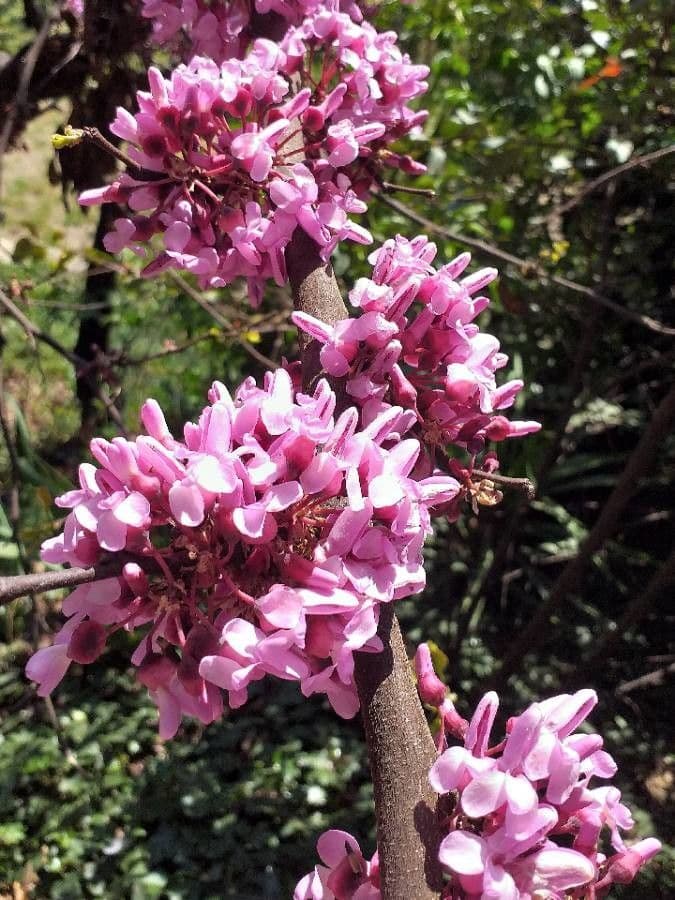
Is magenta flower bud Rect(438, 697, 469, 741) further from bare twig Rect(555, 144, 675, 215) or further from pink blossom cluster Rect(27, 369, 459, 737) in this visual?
bare twig Rect(555, 144, 675, 215)

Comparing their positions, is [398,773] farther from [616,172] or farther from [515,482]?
[616,172]

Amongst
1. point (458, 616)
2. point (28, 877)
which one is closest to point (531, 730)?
point (28, 877)

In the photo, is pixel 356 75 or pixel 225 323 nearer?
pixel 356 75

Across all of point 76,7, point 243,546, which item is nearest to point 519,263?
point 243,546

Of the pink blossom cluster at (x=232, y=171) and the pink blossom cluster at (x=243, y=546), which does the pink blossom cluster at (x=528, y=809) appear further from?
the pink blossom cluster at (x=232, y=171)

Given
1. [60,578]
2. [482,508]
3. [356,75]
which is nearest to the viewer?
[60,578]

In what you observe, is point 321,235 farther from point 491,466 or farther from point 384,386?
point 491,466
